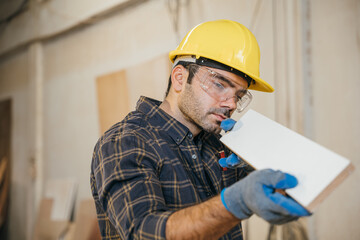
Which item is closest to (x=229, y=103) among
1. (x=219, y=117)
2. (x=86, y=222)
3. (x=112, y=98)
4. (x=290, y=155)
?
(x=219, y=117)

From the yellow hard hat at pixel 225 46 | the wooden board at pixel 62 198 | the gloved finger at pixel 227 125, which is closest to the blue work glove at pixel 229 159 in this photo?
the gloved finger at pixel 227 125

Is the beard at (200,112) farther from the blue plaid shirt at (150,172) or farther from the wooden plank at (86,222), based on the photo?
the wooden plank at (86,222)

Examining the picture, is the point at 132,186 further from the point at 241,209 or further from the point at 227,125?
the point at 227,125

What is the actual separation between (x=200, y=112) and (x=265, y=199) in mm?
637

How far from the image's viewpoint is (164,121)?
146 cm

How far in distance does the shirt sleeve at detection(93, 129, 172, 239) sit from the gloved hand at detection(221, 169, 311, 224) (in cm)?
21

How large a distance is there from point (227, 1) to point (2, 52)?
4.09m

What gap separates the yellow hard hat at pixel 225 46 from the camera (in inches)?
56.7

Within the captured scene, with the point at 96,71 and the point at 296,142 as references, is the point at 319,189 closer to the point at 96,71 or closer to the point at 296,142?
the point at 296,142

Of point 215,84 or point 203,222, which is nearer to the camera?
point 203,222

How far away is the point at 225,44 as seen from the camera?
57.2 inches

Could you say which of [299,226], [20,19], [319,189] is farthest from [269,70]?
[20,19]

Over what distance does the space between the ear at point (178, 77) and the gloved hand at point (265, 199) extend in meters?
0.69

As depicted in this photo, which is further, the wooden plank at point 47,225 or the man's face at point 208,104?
the wooden plank at point 47,225
